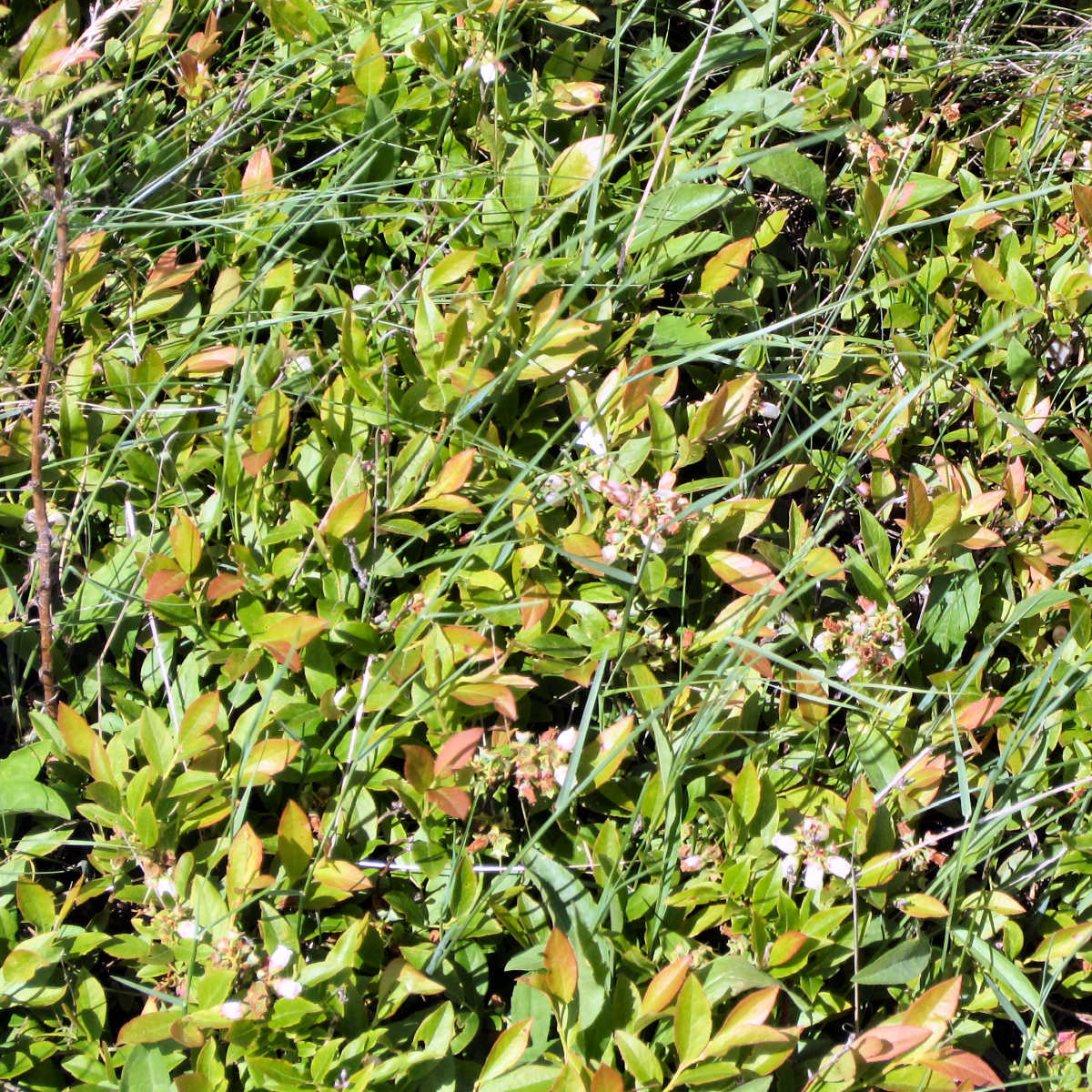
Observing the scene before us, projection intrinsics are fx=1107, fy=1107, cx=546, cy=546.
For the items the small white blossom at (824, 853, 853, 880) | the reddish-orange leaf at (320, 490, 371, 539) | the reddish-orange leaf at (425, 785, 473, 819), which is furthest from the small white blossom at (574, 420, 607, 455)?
the small white blossom at (824, 853, 853, 880)

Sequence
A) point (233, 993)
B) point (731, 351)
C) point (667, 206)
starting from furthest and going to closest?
point (731, 351) < point (667, 206) < point (233, 993)

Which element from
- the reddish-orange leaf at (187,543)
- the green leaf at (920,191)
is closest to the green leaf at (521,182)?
the green leaf at (920,191)

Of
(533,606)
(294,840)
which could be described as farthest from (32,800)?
(533,606)

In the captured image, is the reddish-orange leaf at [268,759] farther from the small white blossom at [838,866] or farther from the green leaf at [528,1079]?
the small white blossom at [838,866]

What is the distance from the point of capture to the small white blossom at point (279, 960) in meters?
1.39

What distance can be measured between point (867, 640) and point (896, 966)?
1.54 feet

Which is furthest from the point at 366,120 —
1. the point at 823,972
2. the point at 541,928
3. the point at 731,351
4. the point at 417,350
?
the point at 823,972

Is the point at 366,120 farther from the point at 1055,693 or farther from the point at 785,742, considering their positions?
the point at 1055,693

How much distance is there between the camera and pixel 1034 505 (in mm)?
1935

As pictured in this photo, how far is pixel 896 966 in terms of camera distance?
60.5 inches

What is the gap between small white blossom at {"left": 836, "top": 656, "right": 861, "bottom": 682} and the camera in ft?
5.57

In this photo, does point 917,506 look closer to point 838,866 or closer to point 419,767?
point 838,866

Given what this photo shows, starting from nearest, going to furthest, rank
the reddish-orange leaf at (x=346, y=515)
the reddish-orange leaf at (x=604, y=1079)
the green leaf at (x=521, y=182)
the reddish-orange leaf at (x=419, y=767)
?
the reddish-orange leaf at (x=604, y=1079)
the reddish-orange leaf at (x=419, y=767)
the reddish-orange leaf at (x=346, y=515)
the green leaf at (x=521, y=182)

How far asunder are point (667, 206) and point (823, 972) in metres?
1.25
